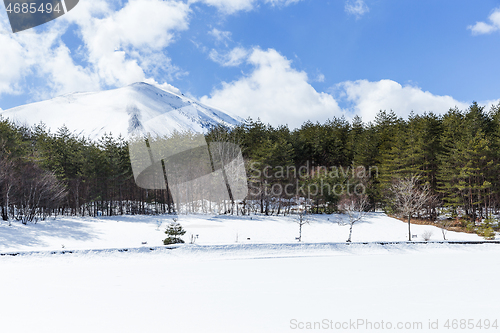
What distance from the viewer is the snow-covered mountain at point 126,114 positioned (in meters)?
152

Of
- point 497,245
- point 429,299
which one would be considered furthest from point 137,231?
point 497,245

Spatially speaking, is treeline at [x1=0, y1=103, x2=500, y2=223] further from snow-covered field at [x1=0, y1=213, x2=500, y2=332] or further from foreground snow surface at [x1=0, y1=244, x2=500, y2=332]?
foreground snow surface at [x1=0, y1=244, x2=500, y2=332]

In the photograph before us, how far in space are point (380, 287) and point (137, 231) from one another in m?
21.8

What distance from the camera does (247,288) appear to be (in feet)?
24.9

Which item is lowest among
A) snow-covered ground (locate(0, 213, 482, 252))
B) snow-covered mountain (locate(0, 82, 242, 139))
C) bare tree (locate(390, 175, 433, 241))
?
snow-covered ground (locate(0, 213, 482, 252))

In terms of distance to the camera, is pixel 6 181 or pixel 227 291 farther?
pixel 6 181

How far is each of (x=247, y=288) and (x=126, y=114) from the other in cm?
18229

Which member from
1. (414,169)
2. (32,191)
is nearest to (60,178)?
(32,191)

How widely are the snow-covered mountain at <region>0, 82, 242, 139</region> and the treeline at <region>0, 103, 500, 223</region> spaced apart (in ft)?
327

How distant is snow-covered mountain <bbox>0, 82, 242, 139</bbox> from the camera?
15200 cm

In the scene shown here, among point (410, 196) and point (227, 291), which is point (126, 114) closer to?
point (410, 196)

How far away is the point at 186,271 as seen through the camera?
10.1 m

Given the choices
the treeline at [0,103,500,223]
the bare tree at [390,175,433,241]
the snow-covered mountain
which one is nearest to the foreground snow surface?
the bare tree at [390,175,433,241]

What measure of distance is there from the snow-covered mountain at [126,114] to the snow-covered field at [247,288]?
4954 inches
